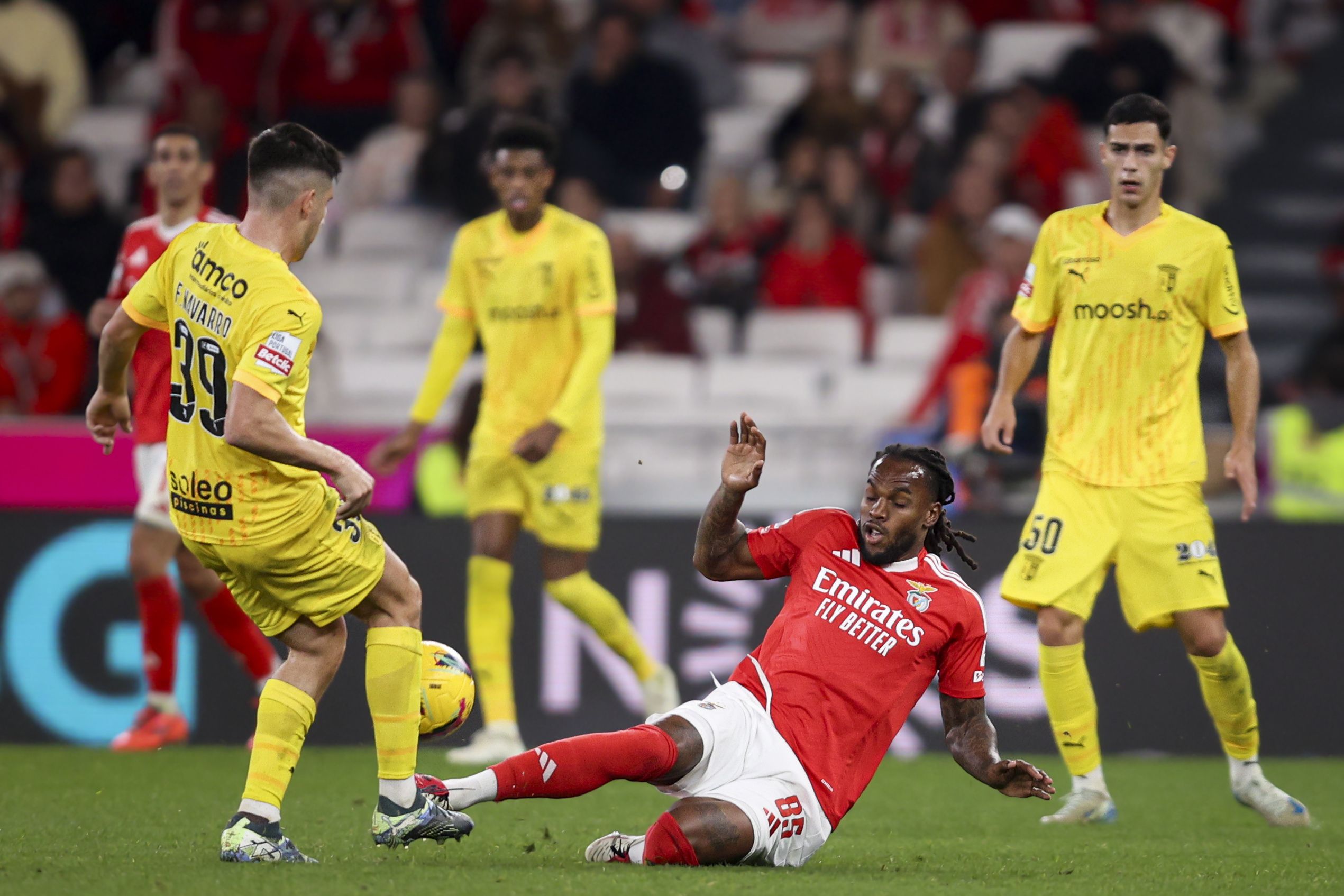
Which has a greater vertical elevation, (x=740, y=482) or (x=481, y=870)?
(x=740, y=482)

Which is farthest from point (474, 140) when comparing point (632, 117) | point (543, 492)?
point (543, 492)

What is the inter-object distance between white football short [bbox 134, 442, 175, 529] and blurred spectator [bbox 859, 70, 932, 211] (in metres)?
6.46

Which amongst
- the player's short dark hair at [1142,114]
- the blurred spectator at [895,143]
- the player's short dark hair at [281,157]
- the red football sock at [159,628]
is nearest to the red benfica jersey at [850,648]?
the player's short dark hair at [281,157]

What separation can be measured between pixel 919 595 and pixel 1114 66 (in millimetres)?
8664

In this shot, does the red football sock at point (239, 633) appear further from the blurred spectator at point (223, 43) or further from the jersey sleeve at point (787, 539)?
the blurred spectator at point (223, 43)

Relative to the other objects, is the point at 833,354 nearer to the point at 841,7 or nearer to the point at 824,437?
the point at 824,437

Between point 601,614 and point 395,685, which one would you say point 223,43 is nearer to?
point 601,614

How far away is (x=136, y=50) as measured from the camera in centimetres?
1423

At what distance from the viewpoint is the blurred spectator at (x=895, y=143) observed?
40.6 ft

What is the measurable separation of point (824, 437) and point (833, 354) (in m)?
1.46

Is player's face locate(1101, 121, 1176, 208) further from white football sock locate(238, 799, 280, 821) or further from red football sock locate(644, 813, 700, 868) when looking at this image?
white football sock locate(238, 799, 280, 821)

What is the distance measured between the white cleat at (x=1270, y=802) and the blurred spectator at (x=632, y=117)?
7567 millimetres

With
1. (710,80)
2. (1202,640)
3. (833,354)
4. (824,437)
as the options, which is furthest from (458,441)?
(710,80)

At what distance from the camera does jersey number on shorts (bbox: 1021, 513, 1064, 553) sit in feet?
19.3
